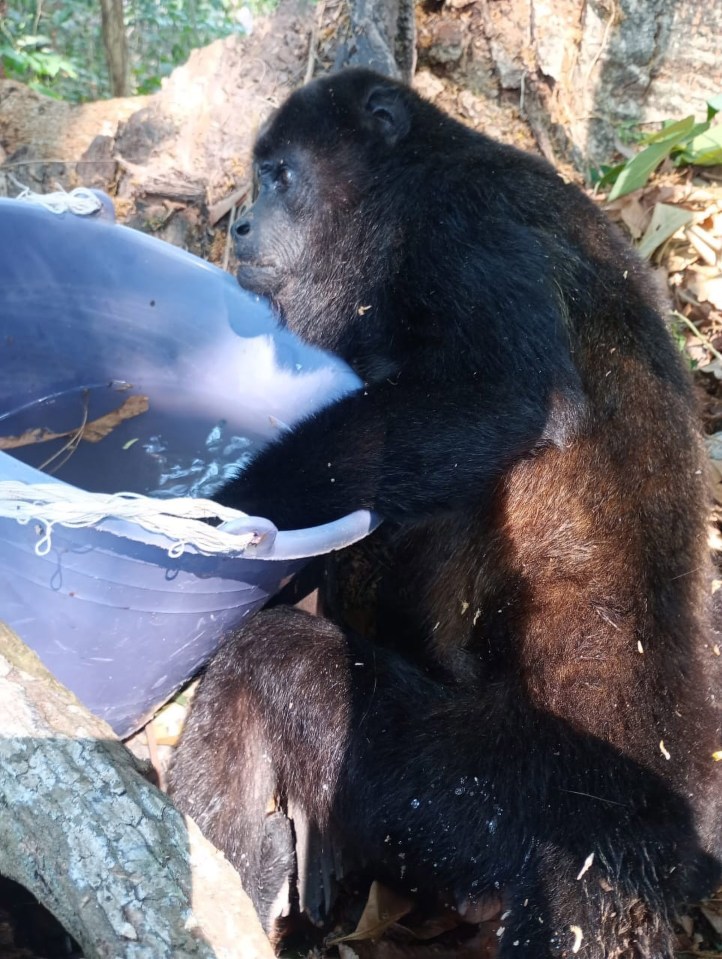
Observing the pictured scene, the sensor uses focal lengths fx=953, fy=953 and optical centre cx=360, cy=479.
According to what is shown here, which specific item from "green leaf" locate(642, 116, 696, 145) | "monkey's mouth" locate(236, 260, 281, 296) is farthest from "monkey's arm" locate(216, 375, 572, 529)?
"green leaf" locate(642, 116, 696, 145)

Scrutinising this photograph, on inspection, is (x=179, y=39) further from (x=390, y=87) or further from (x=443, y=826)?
(x=443, y=826)

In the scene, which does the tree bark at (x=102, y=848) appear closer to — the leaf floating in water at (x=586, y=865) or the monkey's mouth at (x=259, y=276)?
the leaf floating in water at (x=586, y=865)

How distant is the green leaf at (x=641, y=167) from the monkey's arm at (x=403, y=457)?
7.34 ft

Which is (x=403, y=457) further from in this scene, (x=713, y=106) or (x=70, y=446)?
(x=713, y=106)

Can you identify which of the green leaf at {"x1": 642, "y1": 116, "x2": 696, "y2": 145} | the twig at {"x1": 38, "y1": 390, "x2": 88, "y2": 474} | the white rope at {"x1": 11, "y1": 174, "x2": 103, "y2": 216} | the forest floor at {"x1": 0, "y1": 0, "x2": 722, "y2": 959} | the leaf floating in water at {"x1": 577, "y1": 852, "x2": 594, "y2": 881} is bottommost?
the twig at {"x1": 38, "y1": 390, "x2": 88, "y2": 474}

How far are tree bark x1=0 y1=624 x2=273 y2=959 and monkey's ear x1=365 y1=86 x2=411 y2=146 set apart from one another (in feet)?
6.82

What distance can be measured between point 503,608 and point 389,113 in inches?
65.0

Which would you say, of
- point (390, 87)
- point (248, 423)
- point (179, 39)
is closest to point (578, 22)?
point (390, 87)

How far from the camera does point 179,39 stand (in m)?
10.1

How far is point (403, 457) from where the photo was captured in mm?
2566

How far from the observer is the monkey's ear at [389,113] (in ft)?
10.3

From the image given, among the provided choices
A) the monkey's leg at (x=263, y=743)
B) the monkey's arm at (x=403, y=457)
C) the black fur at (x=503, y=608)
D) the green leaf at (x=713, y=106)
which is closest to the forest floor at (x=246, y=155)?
the green leaf at (x=713, y=106)

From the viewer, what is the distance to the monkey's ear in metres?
3.14

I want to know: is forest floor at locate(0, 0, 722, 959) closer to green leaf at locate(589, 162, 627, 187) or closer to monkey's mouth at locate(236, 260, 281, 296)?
green leaf at locate(589, 162, 627, 187)
